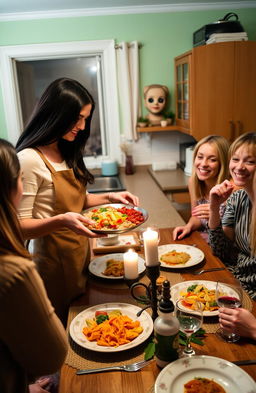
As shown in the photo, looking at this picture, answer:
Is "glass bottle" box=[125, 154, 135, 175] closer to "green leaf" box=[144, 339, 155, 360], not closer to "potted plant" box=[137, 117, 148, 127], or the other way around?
"potted plant" box=[137, 117, 148, 127]

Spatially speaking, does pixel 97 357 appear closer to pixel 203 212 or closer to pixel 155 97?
pixel 203 212

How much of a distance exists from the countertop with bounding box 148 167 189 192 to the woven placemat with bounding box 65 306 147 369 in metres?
2.06

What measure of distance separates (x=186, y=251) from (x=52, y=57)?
102 inches

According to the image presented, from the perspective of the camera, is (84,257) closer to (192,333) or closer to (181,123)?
(192,333)

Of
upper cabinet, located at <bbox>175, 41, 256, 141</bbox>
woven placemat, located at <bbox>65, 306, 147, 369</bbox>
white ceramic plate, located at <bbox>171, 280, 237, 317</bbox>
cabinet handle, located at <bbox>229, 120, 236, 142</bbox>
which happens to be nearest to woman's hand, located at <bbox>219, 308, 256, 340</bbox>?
white ceramic plate, located at <bbox>171, 280, 237, 317</bbox>

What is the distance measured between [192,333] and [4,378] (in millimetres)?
494

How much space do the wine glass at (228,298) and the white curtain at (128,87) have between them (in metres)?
2.56

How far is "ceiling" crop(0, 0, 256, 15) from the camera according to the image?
9.55ft

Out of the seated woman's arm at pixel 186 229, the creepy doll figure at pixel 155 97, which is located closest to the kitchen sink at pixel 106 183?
the creepy doll figure at pixel 155 97

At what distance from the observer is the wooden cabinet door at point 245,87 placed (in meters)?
2.98

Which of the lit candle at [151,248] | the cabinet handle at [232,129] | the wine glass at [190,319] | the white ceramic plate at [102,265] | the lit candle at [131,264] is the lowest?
Answer: the white ceramic plate at [102,265]

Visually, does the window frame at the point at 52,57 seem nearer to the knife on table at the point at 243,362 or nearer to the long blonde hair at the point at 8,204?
the long blonde hair at the point at 8,204

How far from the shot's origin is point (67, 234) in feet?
4.79

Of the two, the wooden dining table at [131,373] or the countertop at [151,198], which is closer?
the wooden dining table at [131,373]
